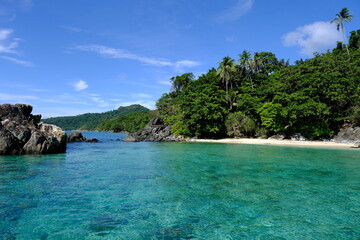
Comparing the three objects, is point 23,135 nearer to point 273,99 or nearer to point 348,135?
point 273,99

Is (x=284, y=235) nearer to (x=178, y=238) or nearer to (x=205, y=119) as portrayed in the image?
(x=178, y=238)

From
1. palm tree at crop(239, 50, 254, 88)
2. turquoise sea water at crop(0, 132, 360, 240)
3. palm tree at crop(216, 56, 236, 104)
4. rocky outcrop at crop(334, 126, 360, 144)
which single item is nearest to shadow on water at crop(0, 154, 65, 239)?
turquoise sea water at crop(0, 132, 360, 240)

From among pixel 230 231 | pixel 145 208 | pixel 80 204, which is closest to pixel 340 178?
pixel 230 231

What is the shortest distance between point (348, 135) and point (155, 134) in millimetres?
41984

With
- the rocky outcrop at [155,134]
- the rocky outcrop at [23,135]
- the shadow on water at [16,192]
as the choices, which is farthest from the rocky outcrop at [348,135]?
the rocky outcrop at [23,135]

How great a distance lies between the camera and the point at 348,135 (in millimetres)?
40250

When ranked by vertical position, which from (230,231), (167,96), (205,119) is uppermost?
(167,96)

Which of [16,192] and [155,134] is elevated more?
[155,134]

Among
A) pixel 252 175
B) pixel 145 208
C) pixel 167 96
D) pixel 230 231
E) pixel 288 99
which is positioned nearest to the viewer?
pixel 230 231

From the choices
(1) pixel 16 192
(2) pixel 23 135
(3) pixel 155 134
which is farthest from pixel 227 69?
(1) pixel 16 192

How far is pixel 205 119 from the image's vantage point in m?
53.2

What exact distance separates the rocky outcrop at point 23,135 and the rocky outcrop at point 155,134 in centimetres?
2917

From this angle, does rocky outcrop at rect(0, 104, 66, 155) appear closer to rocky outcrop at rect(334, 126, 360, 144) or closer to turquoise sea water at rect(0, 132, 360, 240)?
turquoise sea water at rect(0, 132, 360, 240)

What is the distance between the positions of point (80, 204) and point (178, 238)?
439cm
